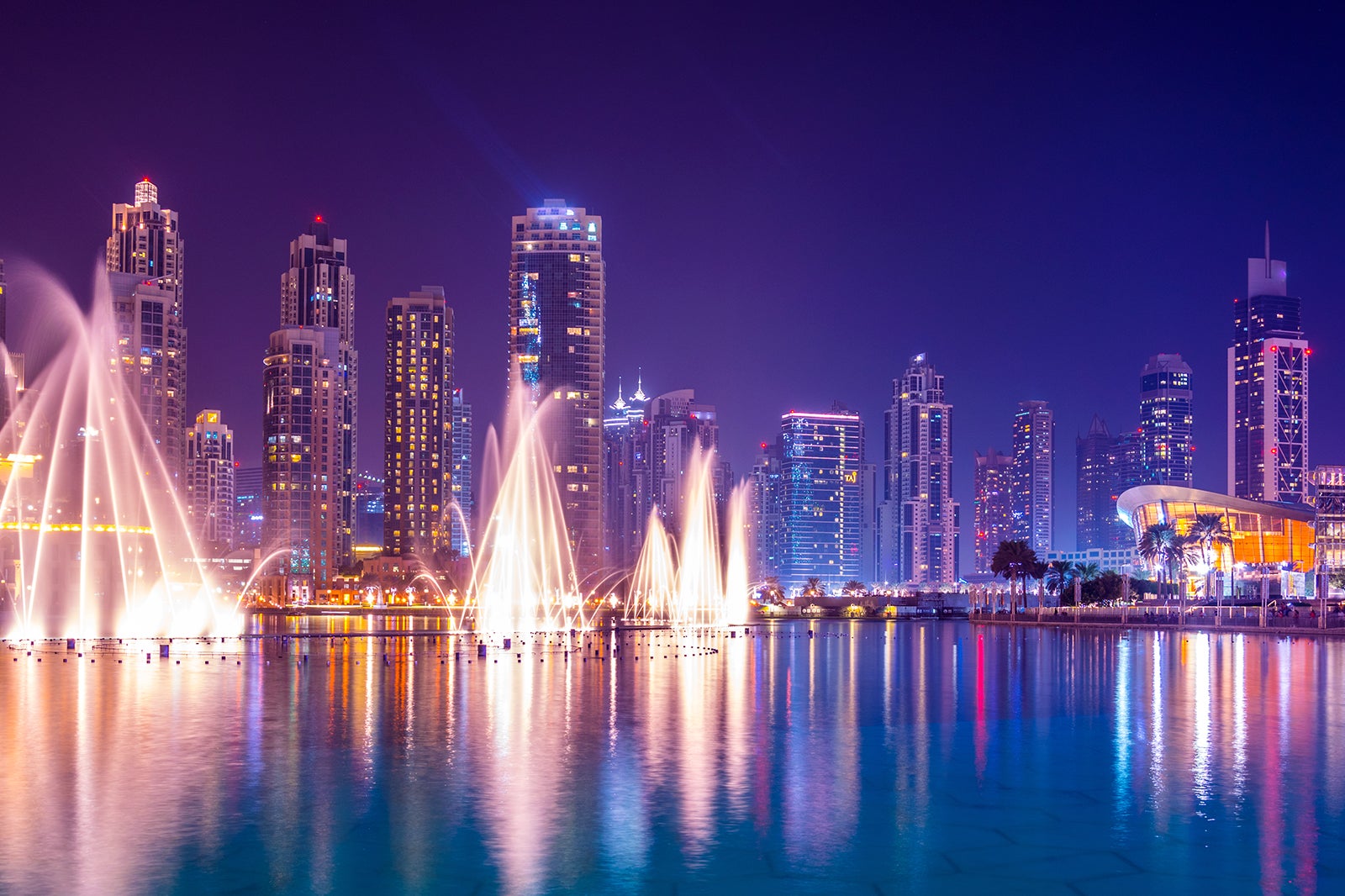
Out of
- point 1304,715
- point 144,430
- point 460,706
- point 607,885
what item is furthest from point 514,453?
point 144,430

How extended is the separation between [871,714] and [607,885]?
1929cm

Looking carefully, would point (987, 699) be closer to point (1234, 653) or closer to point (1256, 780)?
point (1256, 780)

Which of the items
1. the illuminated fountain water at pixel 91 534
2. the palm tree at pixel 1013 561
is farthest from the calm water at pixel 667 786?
the palm tree at pixel 1013 561

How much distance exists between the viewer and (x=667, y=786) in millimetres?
21703

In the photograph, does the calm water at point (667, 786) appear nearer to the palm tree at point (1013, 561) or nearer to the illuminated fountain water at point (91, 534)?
the illuminated fountain water at point (91, 534)

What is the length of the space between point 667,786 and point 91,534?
142320 millimetres

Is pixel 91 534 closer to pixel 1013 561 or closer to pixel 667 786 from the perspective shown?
pixel 1013 561

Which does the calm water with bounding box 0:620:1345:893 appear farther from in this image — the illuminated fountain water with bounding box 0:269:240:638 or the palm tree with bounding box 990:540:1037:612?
the palm tree with bounding box 990:540:1037:612

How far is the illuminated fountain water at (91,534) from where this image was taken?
99.8 meters

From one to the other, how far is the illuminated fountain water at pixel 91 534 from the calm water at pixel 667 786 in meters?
51.4

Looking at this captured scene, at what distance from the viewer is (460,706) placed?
34.5 meters

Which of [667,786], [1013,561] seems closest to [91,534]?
[1013,561]

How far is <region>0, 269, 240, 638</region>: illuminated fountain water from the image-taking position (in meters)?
99.8

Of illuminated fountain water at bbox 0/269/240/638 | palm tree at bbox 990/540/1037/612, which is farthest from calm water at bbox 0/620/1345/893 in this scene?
palm tree at bbox 990/540/1037/612
